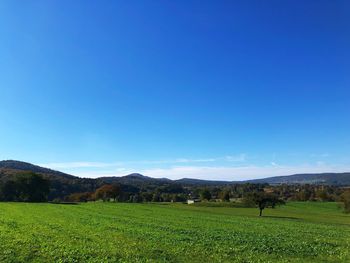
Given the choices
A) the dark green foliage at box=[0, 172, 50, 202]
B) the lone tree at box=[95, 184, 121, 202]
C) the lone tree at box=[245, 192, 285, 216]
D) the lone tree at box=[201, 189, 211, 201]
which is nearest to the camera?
the lone tree at box=[245, 192, 285, 216]

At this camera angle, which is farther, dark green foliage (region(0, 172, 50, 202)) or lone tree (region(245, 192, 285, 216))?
dark green foliage (region(0, 172, 50, 202))

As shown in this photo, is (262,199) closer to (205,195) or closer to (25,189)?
(205,195)

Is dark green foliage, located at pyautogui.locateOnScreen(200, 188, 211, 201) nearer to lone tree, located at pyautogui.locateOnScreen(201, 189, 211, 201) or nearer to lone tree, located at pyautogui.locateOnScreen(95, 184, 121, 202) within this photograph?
lone tree, located at pyautogui.locateOnScreen(201, 189, 211, 201)

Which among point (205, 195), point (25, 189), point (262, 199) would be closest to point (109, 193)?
point (25, 189)

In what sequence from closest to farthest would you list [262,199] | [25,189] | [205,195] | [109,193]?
1. [262,199]
2. [25,189]
3. [109,193]
4. [205,195]

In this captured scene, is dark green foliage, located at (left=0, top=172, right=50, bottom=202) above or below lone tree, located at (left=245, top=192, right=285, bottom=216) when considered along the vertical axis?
Answer: above

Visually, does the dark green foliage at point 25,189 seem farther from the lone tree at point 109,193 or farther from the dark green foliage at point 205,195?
the dark green foliage at point 205,195

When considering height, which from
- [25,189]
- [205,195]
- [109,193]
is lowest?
[205,195]

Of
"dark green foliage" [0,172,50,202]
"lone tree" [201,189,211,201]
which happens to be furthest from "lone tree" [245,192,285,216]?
"dark green foliage" [0,172,50,202]

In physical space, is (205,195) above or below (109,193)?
below

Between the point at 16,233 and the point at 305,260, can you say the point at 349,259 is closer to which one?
the point at 305,260

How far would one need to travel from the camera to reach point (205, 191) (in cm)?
18500

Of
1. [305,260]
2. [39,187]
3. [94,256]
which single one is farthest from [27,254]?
[39,187]

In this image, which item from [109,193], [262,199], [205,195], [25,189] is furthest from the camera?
[205,195]
